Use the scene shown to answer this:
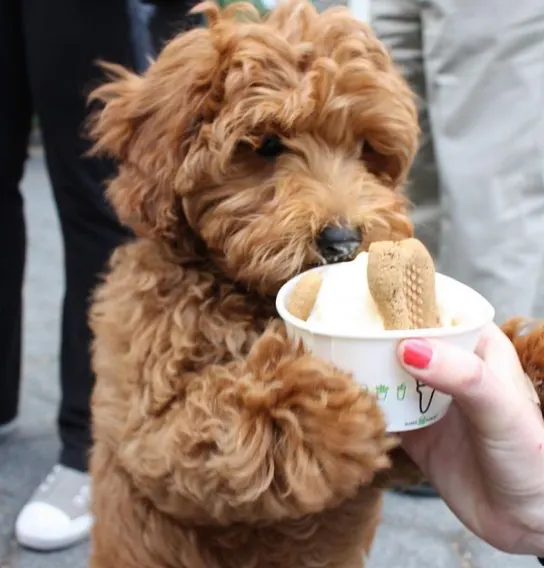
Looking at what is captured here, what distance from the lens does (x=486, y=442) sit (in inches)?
53.1

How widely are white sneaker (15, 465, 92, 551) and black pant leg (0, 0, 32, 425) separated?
17.6 inches

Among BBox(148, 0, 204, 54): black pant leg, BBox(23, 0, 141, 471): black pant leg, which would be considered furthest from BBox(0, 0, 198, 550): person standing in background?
BBox(148, 0, 204, 54): black pant leg

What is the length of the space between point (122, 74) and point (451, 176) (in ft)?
3.64

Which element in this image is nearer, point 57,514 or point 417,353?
point 417,353

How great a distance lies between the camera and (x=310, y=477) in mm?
1199

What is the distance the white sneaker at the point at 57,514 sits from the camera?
8.00 feet

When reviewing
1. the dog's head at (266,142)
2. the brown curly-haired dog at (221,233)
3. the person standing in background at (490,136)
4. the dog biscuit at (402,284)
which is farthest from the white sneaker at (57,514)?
the dog biscuit at (402,284)

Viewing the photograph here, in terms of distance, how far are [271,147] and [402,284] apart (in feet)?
1.66

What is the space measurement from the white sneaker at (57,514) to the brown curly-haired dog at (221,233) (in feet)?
2.62

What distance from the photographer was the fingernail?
111cm

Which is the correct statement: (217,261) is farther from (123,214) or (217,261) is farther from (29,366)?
(29,366)

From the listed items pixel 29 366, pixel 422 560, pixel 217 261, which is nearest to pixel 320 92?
pixel 217 261

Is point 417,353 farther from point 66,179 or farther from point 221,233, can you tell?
point 66,179

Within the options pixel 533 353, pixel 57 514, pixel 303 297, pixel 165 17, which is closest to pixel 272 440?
pixel 303 297
